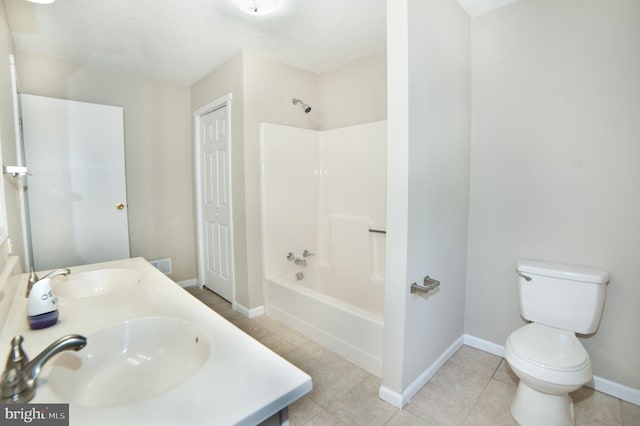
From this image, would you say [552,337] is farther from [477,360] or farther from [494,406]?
[477,360]

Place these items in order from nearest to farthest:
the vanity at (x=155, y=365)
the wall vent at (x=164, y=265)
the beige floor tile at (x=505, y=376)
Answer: the vanity at (x=155, y=365), the beige floor tile at (x=505, y=376), the wall vent at (x=164, y=265)

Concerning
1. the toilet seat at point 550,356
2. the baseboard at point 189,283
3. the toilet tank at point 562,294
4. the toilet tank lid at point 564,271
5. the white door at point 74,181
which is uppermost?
the white door at point 74,181

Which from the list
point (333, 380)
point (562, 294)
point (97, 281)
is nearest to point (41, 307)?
point (97, 281)

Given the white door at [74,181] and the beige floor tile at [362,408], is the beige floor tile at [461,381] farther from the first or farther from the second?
the white door at [74,181]

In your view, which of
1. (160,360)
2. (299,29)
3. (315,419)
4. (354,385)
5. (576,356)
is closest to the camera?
(160,360)

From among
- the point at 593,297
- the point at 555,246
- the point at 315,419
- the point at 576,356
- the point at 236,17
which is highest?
the point at 236,17

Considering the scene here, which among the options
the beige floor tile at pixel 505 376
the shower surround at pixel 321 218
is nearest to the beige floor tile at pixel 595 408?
the beige floor tile at pixel 505 376

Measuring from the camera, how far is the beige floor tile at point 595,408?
1.56 metres

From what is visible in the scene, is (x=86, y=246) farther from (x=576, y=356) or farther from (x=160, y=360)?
(x=576, y=356)

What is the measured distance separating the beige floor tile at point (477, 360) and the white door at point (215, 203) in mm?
2120

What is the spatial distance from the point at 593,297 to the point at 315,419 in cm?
167

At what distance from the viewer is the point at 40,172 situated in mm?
2572

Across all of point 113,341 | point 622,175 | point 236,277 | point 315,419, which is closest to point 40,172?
point 236,277

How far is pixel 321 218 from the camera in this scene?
3.25 m
